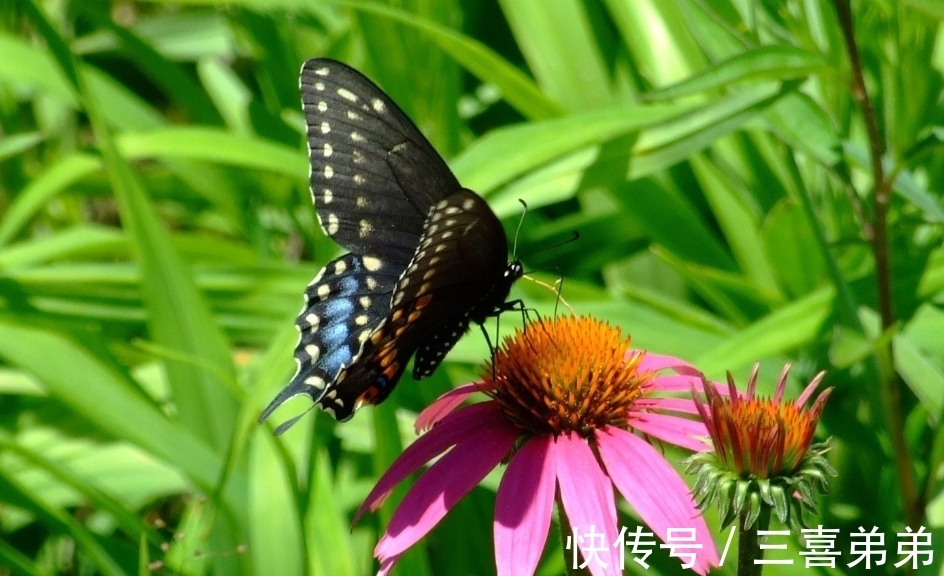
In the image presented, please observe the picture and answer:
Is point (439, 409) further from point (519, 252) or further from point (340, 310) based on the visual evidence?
point (519, 252)

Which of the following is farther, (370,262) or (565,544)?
(370,262)

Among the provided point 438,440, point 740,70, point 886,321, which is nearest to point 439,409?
point 438,440

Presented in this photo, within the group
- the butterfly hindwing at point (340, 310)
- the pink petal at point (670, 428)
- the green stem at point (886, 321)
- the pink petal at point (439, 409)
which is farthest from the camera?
the green stem at point (886, 321)

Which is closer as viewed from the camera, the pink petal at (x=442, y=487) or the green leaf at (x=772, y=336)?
the pink petal at (x=442, y=487)

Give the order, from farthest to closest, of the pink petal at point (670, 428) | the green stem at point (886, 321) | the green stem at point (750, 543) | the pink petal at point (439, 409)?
the green stem at point (886, 321) < the pink petal at point (439, 409) < the pink petal at point (670, 428) < the green stem at point (750, 543)

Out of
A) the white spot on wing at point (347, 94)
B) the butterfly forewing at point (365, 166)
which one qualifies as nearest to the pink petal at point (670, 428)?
the butterfly forewing at point (365, 166)

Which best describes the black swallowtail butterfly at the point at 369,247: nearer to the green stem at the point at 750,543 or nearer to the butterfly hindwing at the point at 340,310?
the butterfly hindwing at the point at 340,310

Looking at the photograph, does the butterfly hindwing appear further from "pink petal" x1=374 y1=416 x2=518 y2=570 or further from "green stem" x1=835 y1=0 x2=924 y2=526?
"green stem" x1=835 y1=0 x2=924 y2=526

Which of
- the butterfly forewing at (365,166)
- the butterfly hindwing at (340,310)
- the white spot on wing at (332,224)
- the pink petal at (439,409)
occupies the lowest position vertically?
the pink petal at (439,409)
